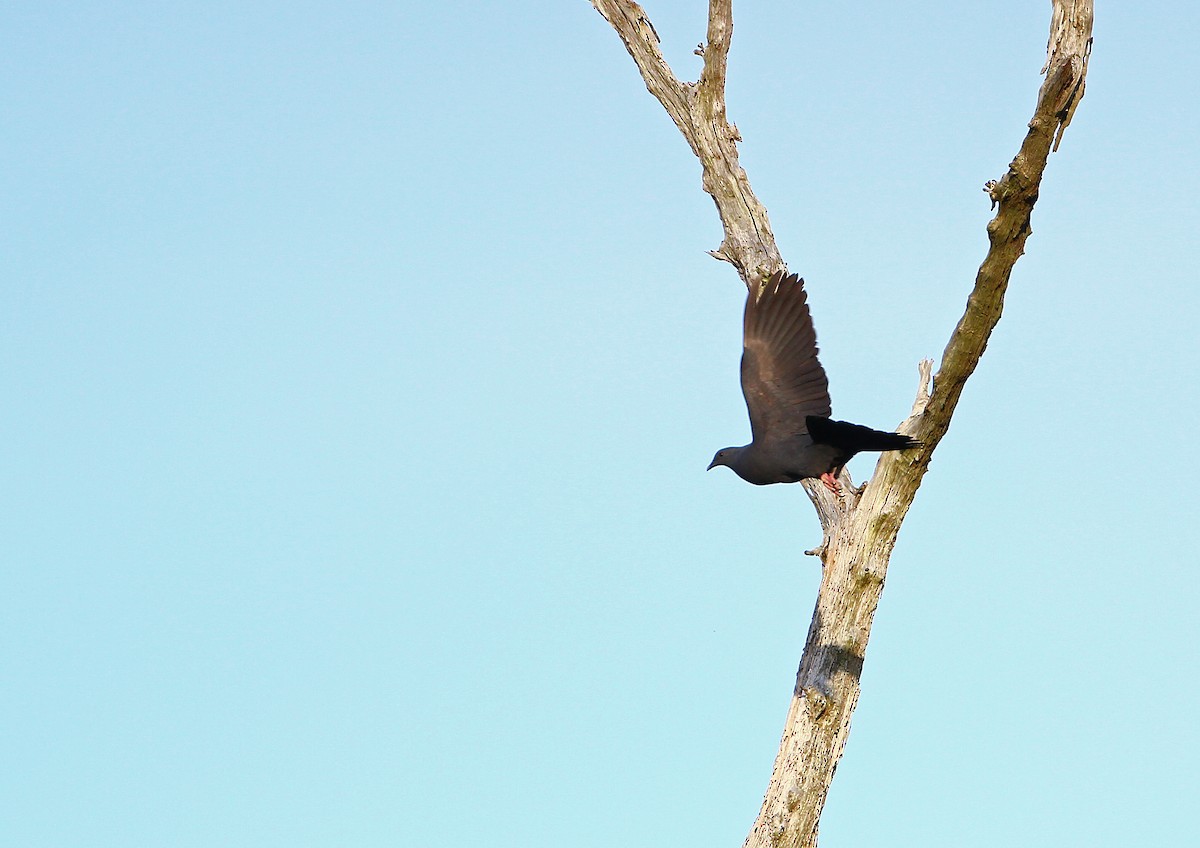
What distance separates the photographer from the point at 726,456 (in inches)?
266

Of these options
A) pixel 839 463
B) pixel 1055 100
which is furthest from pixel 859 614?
A: pixel 1055 100

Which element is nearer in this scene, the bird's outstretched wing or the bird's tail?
Result: the bird's tail

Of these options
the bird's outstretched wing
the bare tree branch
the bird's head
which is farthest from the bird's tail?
the bare tree branch

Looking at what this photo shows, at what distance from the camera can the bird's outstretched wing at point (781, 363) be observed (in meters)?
6.39

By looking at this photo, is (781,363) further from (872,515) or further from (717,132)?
(717,132)

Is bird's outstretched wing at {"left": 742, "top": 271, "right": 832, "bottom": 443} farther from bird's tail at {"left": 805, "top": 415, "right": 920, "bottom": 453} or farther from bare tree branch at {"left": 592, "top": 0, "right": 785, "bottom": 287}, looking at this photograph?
bare tree branch at {"left": 592, "top": 0, "right": 785, "bottom": 287}

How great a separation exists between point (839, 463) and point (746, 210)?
2.17 metres

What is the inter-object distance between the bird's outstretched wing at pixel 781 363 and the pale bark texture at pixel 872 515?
208 mm

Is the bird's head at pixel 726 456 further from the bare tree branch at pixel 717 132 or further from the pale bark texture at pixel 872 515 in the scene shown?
the bare tree branch at pixel 717 132

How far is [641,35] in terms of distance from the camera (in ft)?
26.6

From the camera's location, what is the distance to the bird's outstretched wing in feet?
21.0

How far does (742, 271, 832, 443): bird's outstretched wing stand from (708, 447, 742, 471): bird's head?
0.63 feet

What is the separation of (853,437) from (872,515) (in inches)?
17.7

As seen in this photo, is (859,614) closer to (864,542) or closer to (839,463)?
(864,542)
